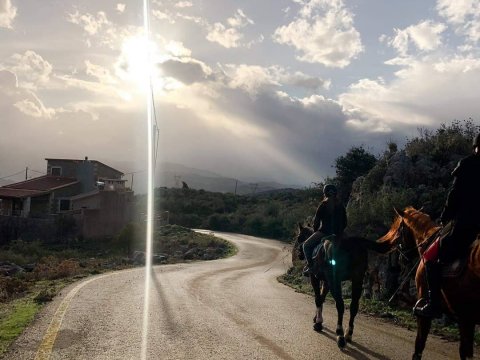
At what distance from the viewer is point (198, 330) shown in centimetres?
911

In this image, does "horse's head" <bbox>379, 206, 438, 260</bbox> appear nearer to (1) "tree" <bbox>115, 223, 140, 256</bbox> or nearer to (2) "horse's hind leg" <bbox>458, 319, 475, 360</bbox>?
(2) "horse's hind leg" <bbox>458, 319, 475, 360</bbox>

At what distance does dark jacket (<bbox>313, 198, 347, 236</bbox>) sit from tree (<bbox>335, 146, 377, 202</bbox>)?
51.9 ft

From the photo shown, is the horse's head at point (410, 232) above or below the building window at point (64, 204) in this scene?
above

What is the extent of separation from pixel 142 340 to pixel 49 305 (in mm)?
4797

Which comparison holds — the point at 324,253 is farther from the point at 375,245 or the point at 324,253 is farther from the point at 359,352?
the point at 359,352

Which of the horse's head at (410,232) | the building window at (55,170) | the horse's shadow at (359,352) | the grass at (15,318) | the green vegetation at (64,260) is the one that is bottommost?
the green vegetation at (64,260)

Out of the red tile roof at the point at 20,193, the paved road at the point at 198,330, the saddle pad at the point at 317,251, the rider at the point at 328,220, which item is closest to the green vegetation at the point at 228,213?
the red tile roof at the point at 20,193

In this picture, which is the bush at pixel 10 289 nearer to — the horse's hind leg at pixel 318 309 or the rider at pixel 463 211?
the horse's hind leg at pixel 318 309

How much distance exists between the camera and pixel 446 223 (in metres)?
6.81

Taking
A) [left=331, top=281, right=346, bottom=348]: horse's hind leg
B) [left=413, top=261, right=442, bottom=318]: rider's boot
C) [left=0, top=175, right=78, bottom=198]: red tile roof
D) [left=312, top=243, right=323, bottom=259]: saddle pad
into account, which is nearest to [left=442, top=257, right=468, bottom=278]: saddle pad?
[left=413, top=261, right=442, bottom=318]: rider's boot

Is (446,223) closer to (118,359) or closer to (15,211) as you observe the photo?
(118,359)

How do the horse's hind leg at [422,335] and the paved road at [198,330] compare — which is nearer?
the horse's hind leg at [422,335]

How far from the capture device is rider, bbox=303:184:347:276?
31.0 feet

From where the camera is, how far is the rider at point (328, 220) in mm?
9453
